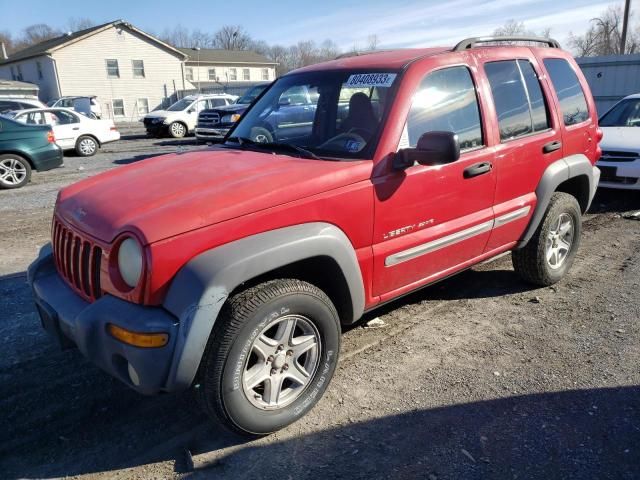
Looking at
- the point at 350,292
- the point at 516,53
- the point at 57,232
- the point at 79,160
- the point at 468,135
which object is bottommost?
the point at 79,160

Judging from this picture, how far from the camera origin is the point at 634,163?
7273mm

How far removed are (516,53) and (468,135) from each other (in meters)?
1.05

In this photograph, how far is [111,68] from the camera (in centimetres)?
3975

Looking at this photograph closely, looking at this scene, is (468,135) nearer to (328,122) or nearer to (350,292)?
(328,122)

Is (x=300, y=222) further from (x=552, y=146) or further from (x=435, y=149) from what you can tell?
(x=552, y=146)

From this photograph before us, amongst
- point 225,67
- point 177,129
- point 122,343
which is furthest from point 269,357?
point 225,67

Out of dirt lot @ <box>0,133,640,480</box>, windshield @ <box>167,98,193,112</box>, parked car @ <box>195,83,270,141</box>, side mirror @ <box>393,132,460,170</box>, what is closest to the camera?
dirt lot @ <box>0,133,640,480</box>

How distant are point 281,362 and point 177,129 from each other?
798 inches

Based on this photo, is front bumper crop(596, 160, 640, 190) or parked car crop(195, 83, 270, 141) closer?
front bumper crop(596, 160, 640, 190)

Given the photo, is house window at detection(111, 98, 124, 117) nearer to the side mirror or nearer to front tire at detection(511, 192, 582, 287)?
front tire at detection(511, 192, 582, 287)

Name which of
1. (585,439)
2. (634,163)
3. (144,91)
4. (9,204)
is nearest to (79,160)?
(9,204)

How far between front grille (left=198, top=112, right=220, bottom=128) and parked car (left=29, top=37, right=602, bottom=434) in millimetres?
14179

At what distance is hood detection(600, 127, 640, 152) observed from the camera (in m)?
7.40

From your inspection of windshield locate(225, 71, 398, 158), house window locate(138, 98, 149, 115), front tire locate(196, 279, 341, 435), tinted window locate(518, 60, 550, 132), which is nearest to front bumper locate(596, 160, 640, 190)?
tinted window locate(518, 60, 550, 132)
